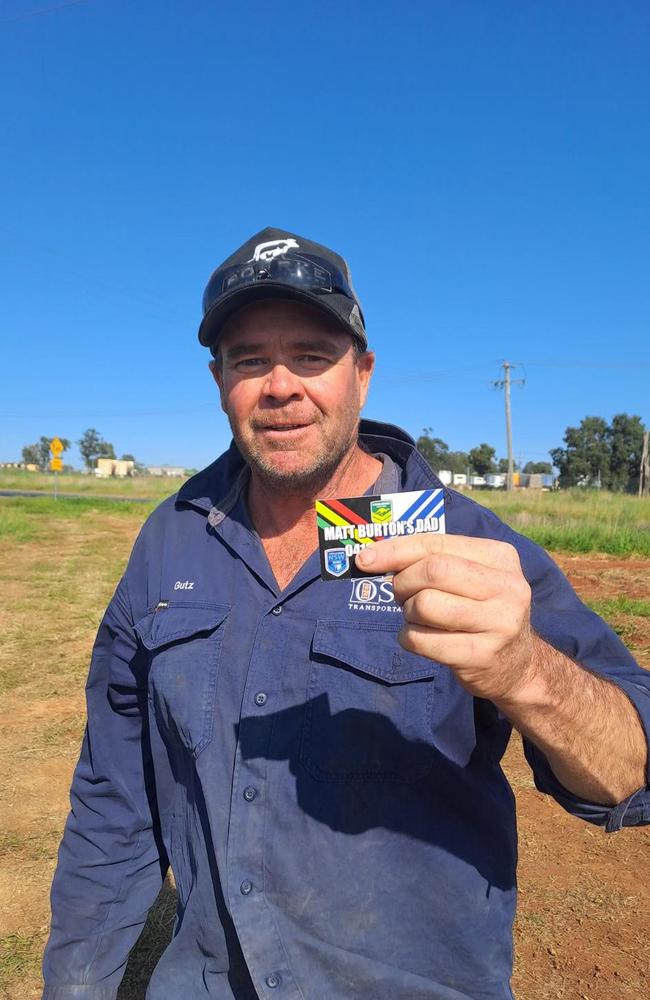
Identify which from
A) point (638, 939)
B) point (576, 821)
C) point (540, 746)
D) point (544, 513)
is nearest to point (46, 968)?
point (540, 746)

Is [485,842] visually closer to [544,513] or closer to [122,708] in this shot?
[122,708]

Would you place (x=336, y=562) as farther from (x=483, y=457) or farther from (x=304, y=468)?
(x=483, y=457)

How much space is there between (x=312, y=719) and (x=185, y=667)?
380mm

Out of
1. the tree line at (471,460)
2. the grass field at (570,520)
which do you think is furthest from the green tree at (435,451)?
the grass field at (570,520)

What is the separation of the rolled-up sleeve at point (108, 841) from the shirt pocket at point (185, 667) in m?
0.19

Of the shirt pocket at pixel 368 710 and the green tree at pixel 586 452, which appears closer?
the shirt pocket at pixel 368 710

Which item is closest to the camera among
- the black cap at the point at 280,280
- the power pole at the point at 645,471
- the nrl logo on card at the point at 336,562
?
the nrl logo on card at the point at 336,562

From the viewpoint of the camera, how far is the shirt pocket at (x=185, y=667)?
166cm

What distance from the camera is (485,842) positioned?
1.51 m

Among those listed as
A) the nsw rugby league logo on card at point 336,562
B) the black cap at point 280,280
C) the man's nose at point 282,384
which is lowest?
the nsw rugby league logo on card at point 336,562

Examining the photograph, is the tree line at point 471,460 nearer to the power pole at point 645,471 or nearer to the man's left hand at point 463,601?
the power pole at point 645,471

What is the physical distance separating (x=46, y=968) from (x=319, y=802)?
42.8 inches

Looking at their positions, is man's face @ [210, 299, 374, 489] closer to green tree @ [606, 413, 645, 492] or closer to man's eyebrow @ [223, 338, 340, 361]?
man's eyebrow @ [223, 338, 340, 361]

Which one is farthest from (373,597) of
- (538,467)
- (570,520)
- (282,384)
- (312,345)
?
(538,467)
